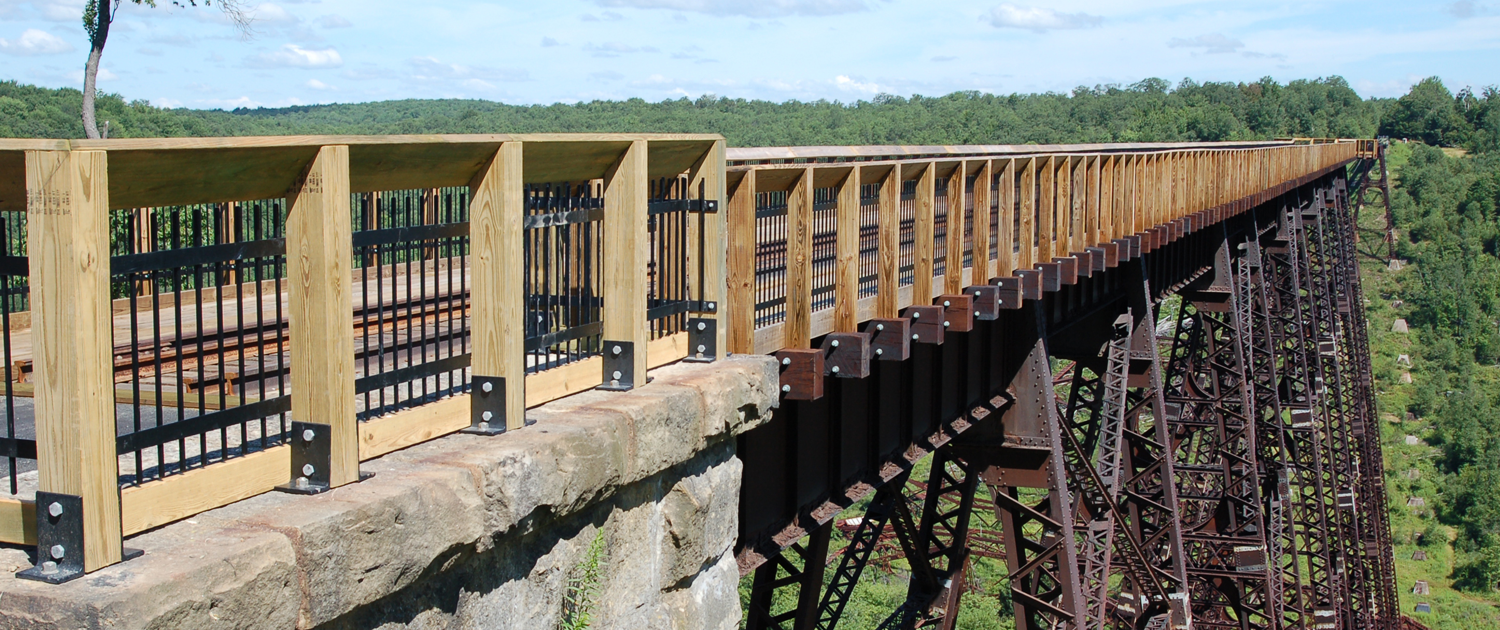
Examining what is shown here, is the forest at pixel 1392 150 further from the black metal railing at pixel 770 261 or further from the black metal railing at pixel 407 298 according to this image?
the black metal railing at pixel 407 298

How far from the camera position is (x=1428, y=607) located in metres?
38.8

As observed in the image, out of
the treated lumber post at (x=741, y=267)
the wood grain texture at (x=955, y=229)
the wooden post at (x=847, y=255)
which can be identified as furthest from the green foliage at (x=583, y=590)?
the wood grain texture at (x=955, y=229)

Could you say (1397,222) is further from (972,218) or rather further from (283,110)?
(283,110)

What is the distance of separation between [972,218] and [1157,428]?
5.68 metres

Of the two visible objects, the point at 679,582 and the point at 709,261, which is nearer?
the point at 679,582

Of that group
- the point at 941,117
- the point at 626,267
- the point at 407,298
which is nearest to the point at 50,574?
the point at 407,298

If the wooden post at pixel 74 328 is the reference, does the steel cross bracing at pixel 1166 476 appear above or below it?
below

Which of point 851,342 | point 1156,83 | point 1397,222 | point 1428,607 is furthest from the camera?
point 1156,83

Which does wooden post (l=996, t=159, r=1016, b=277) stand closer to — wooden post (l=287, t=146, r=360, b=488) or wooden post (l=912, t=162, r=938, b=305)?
wooden post (l=912, t=162, r=938, b=305)

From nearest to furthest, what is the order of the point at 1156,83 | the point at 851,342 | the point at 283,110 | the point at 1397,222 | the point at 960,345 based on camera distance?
the point at 851,342 < the point at 960,345 < the point at 1397,222 < the point at 283,110 < the point at 1156,83

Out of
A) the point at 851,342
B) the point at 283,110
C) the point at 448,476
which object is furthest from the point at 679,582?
the point at 283,110

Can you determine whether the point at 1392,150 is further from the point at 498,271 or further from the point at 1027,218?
the point at 498,271

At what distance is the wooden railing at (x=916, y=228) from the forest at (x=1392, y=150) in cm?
1175

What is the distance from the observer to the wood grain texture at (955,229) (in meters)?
7.50
